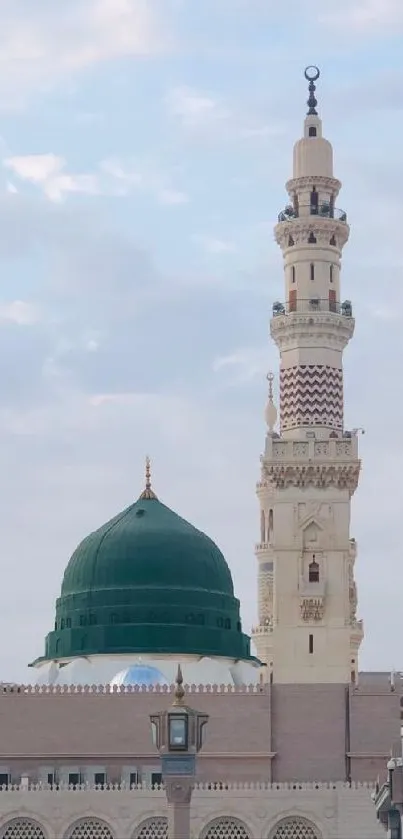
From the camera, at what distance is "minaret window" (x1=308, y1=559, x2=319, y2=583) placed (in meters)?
59.5

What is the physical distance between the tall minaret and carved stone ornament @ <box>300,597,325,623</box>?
1.1 inches

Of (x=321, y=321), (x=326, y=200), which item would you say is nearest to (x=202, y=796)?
(x=321, y=321)

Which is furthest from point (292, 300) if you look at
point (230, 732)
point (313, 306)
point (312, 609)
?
point (230, 732)

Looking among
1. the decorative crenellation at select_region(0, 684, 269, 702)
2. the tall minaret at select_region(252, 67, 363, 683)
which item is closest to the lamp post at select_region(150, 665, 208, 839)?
the decorative crenellation at select_region(0, 684, 269, 702)

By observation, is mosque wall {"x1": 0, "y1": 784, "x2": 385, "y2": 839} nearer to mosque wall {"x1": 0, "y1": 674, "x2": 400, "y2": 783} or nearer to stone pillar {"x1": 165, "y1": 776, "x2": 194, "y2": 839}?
mosque wall {"x1": 0, "y1": 674, "x2": 400, "y2": 783}

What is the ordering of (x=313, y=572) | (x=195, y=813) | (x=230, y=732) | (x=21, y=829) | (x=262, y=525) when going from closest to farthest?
(x=195, y=813) < (x=21, y=829) < (x=230, y=732) < (x=313, y=572) < (x=262, y=525)

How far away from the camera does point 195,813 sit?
51.7 metres

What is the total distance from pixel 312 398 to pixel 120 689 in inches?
414

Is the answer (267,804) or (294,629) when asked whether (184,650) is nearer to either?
(294,629)

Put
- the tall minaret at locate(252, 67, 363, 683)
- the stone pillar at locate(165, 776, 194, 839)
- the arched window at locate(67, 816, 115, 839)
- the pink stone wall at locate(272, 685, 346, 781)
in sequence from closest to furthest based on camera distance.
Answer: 1. the stone pillar at locate(165, 776, 194, 839)
2. the arched window at locate(67, 816, 115, 839)
3. the pink stone wall at locate(272, 685, 346, 781)
4. the tall minaret at locate(252, 67, 363, 683)

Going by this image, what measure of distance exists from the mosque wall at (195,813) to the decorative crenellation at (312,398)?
39.0 ft

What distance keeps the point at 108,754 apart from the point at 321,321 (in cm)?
1416

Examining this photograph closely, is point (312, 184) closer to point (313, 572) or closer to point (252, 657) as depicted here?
point (313, 572)

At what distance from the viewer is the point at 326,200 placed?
62.5 m
